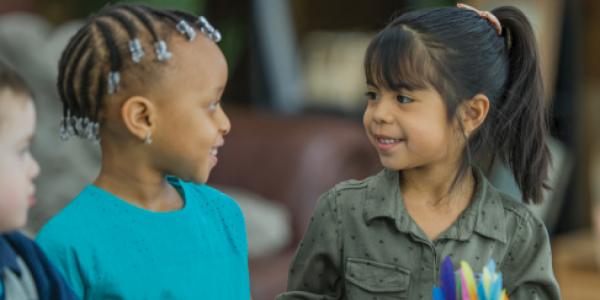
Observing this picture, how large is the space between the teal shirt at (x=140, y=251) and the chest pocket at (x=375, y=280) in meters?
0.15

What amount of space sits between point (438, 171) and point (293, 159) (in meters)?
1.62

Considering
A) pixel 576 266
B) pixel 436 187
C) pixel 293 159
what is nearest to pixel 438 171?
pixel 436 187

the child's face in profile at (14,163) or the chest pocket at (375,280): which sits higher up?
the child's face in profile at (14,163)

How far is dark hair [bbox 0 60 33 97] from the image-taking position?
1077mm

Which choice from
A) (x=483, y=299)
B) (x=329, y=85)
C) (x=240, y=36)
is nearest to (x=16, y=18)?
(x=240, y=36)

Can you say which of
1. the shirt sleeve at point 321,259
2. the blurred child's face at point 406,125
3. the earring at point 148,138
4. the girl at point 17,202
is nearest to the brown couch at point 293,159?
the shirt sleeve at point 321,259

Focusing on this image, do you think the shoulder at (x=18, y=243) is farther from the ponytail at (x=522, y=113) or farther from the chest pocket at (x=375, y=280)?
the ponytail at (x=522, y=113)

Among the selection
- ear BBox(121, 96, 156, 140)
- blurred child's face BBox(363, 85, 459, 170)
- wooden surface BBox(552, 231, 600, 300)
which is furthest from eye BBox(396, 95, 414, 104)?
wooden surface BBox(552, 231, 600, 300)

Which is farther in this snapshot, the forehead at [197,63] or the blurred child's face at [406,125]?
the blurred child's face at [406,125]

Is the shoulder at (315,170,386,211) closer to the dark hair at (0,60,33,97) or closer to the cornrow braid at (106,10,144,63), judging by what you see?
the cornrow braid at (106,10,144,63)

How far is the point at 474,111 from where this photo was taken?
1.43m

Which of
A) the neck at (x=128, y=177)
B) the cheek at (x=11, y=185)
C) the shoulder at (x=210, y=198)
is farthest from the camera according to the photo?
the shoulder at (x=210, y=198)

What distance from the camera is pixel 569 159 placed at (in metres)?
3.76

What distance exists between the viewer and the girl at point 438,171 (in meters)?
1.37
